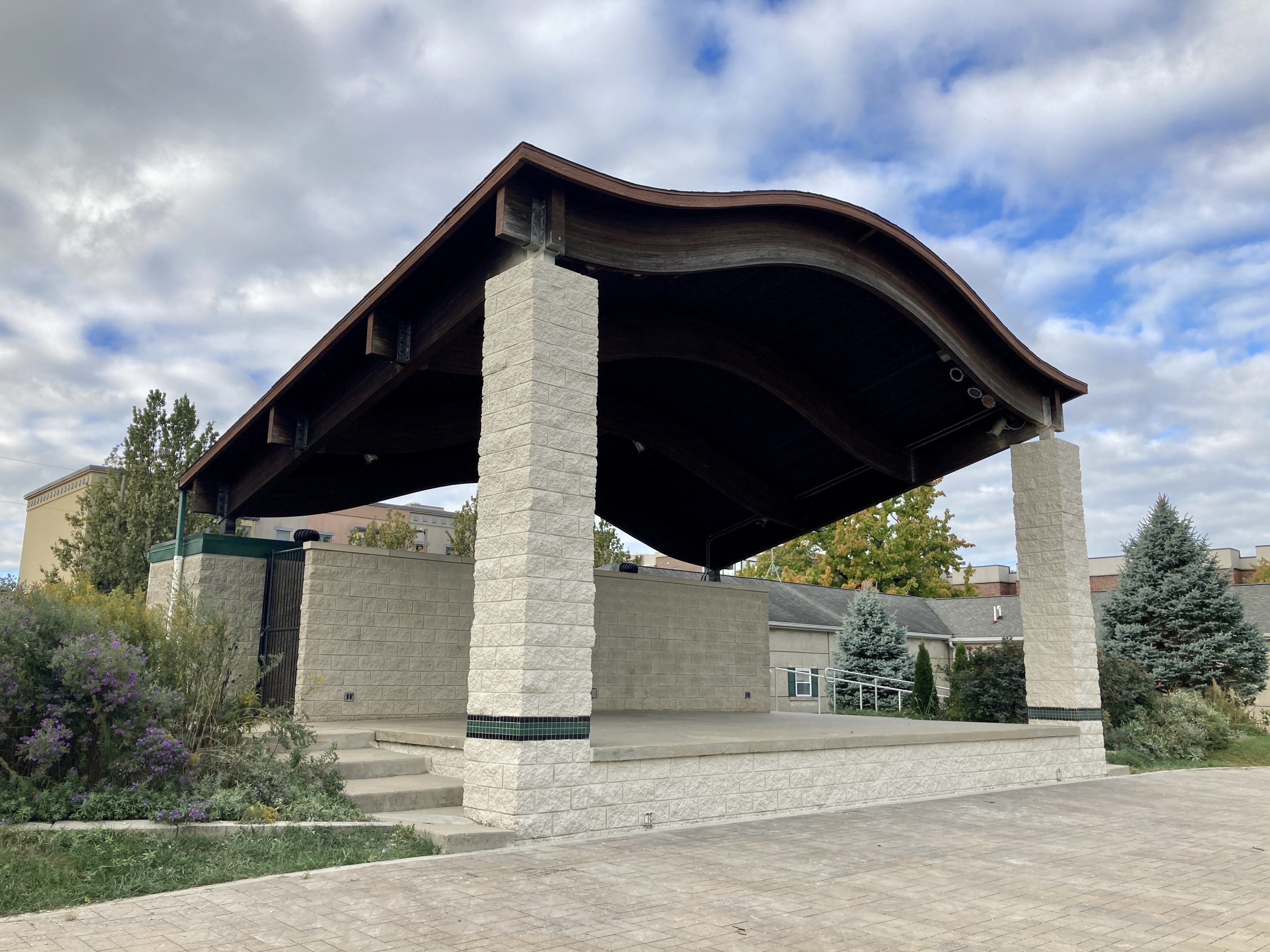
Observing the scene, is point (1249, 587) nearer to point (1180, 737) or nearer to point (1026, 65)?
point (1180, 737)

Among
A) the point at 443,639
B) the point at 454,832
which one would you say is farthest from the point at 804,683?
the point at 454,832

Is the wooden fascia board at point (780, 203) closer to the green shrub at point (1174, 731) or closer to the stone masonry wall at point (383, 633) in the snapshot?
the green shrub at point (1174, 731)

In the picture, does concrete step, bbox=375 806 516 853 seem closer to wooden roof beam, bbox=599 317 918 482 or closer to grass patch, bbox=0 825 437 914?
grass patch, bbox=0 825 437 914

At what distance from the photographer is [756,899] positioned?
5625 mm

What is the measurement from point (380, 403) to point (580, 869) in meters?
7.78

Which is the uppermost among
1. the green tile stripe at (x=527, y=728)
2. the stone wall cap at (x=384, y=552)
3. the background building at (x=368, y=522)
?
the background building at (x=368, y=522)

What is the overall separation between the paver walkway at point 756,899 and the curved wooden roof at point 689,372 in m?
5.13

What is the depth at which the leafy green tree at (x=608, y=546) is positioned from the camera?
1517 inches

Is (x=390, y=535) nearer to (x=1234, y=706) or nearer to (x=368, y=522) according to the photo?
(x=368, y=522)

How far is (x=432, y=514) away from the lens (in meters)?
57.4

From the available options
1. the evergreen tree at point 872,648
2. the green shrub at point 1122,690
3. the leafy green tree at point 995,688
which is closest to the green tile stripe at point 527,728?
the leafy green tree at point 995,688

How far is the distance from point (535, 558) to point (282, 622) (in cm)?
693

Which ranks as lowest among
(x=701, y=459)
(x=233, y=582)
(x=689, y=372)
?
(x=233, y=582)

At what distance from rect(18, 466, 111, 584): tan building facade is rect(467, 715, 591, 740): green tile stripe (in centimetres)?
3200
